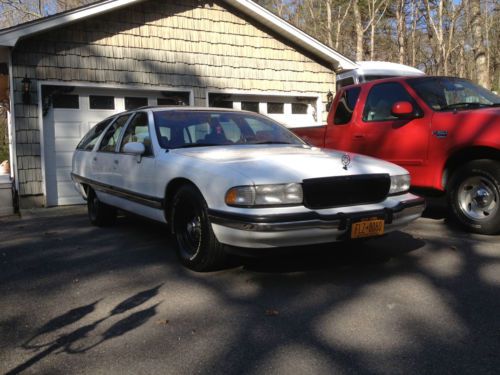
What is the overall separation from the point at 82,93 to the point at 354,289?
7658 mm

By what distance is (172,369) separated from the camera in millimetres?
2670

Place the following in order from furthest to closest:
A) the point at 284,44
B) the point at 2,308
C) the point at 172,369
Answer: the point at 284,44 → the point at 2,308 → the point at 172,369

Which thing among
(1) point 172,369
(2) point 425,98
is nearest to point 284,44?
(2) point 425,98

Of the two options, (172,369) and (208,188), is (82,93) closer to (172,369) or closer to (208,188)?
(208,188)

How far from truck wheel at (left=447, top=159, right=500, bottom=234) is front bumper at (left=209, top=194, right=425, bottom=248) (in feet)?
6.79

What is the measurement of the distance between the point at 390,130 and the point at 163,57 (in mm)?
5803

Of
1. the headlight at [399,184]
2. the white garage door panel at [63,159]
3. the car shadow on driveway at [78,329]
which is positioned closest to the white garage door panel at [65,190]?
the white garage door panel at [63,159]

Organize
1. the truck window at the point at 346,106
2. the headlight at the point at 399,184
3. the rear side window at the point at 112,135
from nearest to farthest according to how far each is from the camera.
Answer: the headlight at the point at 399,184 → the rear side window at the point at 112,135 → the truck window at the point at 346,106

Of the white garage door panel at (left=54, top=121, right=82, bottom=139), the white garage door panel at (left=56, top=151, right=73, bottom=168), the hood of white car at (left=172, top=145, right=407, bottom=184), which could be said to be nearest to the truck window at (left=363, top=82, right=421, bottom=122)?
the hood of white car at (left=172, top=145, right=407, bottom=184)

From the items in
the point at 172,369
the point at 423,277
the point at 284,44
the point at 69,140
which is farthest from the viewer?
the point at 284,44

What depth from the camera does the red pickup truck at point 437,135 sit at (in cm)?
524

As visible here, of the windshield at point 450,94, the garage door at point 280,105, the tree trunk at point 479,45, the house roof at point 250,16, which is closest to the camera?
the windshield at point 450,94

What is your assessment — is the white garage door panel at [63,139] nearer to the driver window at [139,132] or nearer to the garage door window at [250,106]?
the garage door window at [250,106]

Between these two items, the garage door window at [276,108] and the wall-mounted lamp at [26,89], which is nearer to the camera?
the wall-mounted lamp at [26,89]
